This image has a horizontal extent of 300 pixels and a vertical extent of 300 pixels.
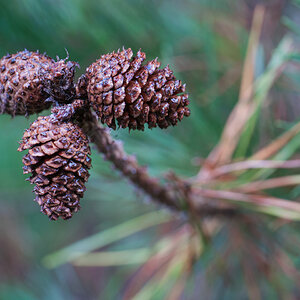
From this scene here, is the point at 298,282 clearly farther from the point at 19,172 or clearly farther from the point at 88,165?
the point at 19,172

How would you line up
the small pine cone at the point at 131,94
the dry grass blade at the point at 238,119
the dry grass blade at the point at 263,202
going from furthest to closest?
the dry grass blade at the point at 238,119, the dry grass blade at the point at 263,202, the small pine cone at the point at 131,94

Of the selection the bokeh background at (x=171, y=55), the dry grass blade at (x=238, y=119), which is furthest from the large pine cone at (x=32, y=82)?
the dry grass blade at (x=238, y=119)

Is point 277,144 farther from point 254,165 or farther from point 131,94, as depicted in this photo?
point 131,94

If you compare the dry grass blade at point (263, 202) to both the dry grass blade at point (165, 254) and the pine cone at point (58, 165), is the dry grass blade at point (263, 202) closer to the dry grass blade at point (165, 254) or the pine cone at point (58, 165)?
the dry grass blade at point (165, 254)

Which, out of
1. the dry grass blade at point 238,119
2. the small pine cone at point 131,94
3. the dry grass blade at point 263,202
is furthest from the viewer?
the dry grass blade at point 238,119

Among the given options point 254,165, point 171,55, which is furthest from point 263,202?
point 171,55

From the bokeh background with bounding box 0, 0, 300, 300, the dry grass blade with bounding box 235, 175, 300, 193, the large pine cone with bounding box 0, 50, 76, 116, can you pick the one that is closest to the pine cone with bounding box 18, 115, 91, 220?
the large pine cone with bounding box 0, 50, 76, 116
